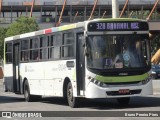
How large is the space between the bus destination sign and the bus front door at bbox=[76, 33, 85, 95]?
59cm

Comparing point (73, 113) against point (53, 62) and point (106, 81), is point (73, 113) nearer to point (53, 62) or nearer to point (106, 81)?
point (106, 81)

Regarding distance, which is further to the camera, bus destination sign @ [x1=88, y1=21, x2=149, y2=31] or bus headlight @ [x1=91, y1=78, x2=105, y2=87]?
bus destination sign @ [x1=88, y1=21, x2=149, y2=31]

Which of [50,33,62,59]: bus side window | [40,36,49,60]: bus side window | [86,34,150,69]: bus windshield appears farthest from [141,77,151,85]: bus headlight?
[40,36,49,60]: bus side window

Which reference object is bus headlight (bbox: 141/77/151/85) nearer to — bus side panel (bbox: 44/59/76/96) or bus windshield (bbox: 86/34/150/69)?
bus windshield (bbox: 86/34/150/69)

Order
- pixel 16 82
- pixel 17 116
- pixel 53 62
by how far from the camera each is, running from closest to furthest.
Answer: pixel 17 116, pixel 53 62, pixel 16 82

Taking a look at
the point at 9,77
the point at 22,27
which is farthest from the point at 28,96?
the point at 22,27

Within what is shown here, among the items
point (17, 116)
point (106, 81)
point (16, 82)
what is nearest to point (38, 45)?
point (16, 82)

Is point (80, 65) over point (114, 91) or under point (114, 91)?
over

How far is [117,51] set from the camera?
18.0 metres

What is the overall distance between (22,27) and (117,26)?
52.0m

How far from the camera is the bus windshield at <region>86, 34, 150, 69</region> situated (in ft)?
58.6

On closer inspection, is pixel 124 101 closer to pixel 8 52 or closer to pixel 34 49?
pixel 34 49

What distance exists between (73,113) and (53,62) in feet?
14.2

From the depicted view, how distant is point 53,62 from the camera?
68.2 feet
